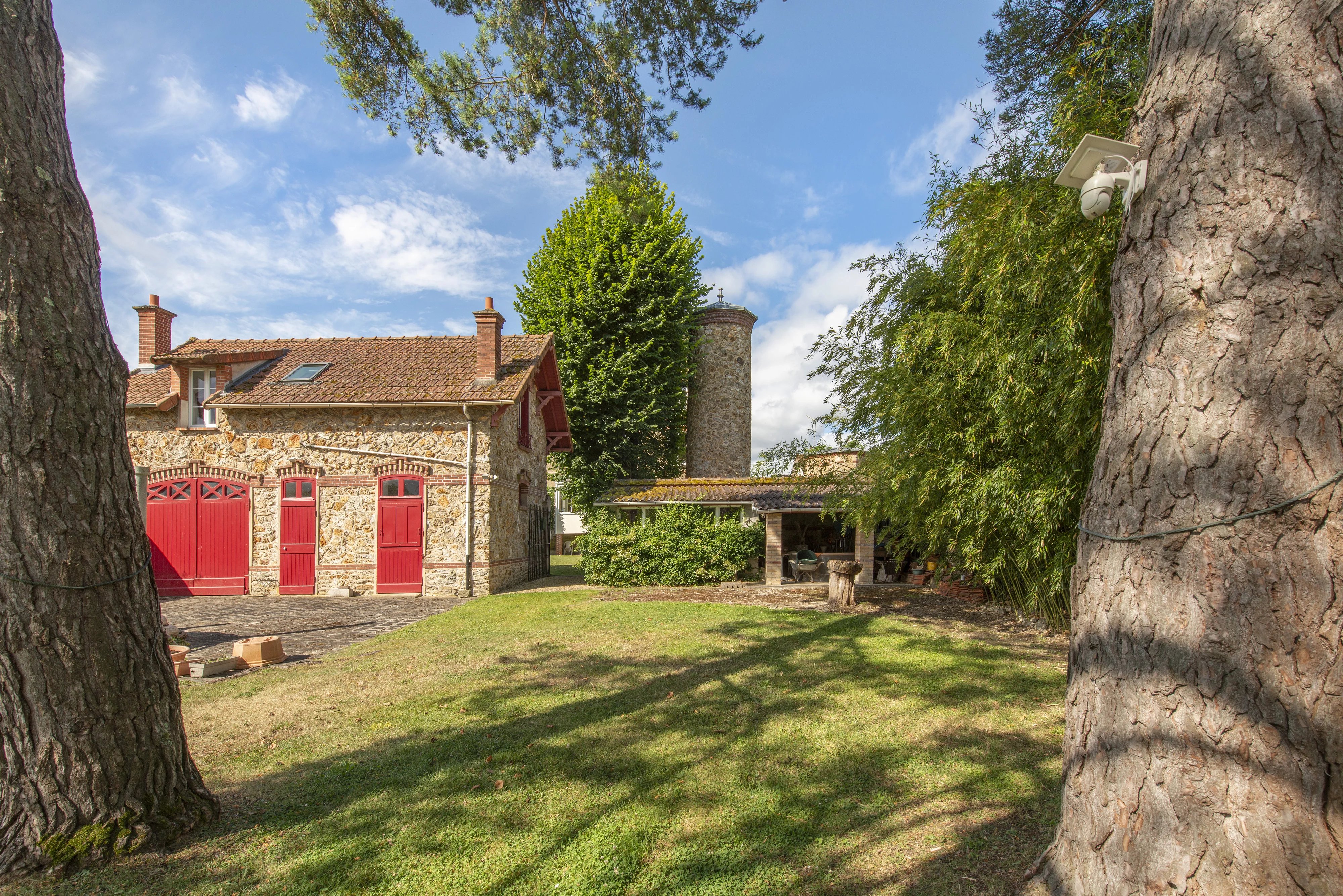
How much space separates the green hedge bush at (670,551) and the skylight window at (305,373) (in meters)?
6.88

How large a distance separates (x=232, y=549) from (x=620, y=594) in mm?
8215

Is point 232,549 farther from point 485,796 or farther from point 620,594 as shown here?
point 485,796

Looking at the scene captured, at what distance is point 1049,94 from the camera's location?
287 inches

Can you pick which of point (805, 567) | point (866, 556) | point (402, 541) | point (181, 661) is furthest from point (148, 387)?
point (866, 556)

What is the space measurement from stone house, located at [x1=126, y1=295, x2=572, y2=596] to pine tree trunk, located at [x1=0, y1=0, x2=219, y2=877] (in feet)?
31.7

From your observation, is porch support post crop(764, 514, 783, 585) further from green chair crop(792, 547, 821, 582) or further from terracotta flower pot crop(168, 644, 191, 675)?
terracotta flower pot crop(168, 644, 191, 675)

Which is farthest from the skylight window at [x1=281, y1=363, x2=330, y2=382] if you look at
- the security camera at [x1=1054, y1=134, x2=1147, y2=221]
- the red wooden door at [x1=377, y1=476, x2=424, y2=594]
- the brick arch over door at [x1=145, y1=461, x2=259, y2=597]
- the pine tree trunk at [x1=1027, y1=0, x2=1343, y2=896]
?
the pine tree trunk at [x1=1027, y1=0, x2=1343, y2=896]

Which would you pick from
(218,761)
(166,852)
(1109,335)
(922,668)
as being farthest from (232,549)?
(1109,335)

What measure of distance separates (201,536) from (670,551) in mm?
9867

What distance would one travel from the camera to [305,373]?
1442 cm

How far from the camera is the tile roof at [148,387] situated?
1358cm

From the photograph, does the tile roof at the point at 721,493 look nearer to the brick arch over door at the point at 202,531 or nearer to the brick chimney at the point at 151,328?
the brick arch over door at the point at 202,531

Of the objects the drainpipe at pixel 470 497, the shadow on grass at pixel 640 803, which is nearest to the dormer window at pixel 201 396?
the drainpipe at pixel 470 497

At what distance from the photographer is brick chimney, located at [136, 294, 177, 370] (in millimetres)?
14867
